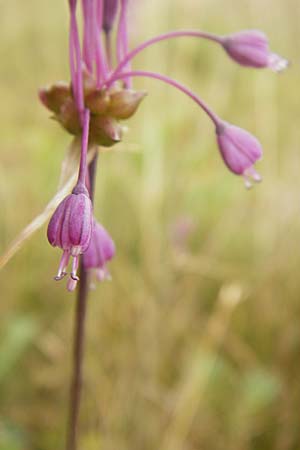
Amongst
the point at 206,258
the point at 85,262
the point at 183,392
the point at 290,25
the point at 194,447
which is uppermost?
the point at 290,25

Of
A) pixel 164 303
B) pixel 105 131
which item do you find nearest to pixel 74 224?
pixel 105 131

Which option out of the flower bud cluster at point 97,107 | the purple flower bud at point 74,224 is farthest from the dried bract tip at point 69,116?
the purple flower bud at point 74,224

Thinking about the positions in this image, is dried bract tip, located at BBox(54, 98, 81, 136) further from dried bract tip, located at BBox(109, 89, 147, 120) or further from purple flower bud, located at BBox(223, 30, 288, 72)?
purple flower bud, located at BBox(223, 30, 288, 72)

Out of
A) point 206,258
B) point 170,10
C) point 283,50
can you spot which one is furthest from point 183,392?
point 283,50

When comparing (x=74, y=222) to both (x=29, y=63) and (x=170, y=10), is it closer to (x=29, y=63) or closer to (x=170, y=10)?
(x=170, y=10)

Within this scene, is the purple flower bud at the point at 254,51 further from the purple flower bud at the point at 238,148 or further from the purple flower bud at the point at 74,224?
the purple flower bud at the point at 74,224
